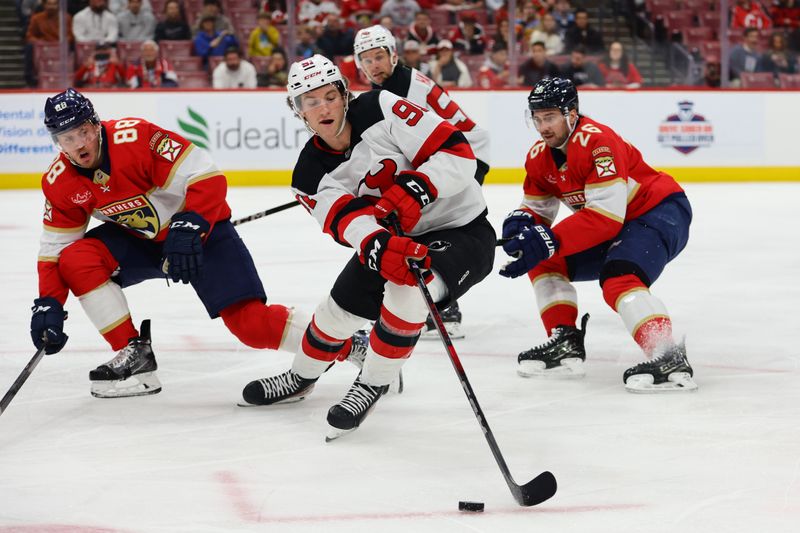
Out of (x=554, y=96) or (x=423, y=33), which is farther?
(x=423, y=33)

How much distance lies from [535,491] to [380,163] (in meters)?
1.07

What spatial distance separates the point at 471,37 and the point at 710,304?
18.8 feet

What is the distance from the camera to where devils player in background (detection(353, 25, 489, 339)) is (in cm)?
432

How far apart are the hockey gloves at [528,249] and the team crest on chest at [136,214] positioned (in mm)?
1023

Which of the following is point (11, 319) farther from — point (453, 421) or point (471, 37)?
point (471, 37)

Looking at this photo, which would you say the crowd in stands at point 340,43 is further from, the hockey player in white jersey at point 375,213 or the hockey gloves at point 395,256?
the hockey gloves at point 395,256

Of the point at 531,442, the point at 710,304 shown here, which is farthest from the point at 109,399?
the point at 710,304

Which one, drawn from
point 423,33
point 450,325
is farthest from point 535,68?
point 450,325

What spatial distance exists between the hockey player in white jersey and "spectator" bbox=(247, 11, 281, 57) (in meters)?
6.70

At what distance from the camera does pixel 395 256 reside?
2.65 metres

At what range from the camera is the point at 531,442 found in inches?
107

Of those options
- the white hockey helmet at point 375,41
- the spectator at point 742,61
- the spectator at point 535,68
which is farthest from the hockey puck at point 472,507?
the spectator at point 742,61

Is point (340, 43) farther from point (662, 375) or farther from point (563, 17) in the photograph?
point (662, 375)

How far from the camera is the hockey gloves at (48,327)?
303 cm
